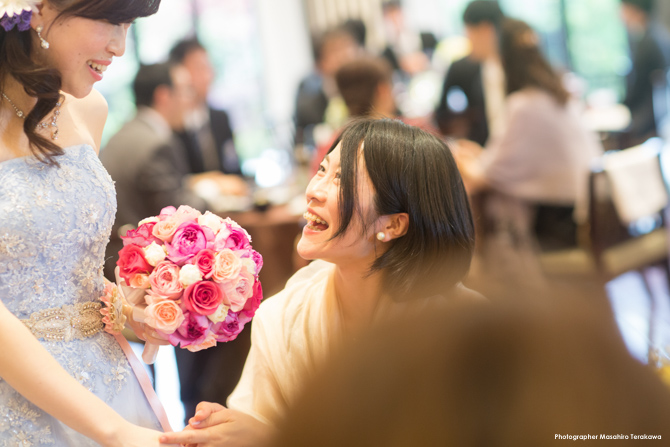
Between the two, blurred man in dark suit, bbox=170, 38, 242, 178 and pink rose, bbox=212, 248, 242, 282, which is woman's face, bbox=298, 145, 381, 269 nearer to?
pink rose, bbox=212, 248, 242, 282

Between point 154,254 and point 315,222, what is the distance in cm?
42

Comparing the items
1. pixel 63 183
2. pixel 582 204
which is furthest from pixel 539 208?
pixel 63 183

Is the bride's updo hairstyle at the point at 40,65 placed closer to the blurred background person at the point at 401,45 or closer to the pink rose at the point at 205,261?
the pink rose at the point at 205,261

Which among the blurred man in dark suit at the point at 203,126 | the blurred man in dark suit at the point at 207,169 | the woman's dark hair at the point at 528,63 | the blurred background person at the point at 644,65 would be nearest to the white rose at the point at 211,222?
the blurred man in dark suit at the point at 207,169

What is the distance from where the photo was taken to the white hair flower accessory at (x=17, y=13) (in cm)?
125

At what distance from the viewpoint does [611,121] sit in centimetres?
636

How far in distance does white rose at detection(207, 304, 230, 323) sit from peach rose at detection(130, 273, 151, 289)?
0.47 ft

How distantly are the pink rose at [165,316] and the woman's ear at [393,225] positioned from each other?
52cm

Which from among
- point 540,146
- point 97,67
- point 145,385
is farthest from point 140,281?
point 540,146

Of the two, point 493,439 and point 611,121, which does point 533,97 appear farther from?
point 493,439

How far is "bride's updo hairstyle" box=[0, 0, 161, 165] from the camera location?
1282 millimetres

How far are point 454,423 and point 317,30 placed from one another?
9176 mm

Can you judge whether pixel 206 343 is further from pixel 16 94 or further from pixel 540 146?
pixel 540 146

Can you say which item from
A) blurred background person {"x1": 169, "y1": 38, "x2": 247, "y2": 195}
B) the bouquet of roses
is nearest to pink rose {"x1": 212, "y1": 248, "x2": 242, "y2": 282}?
the bouquet of roses
